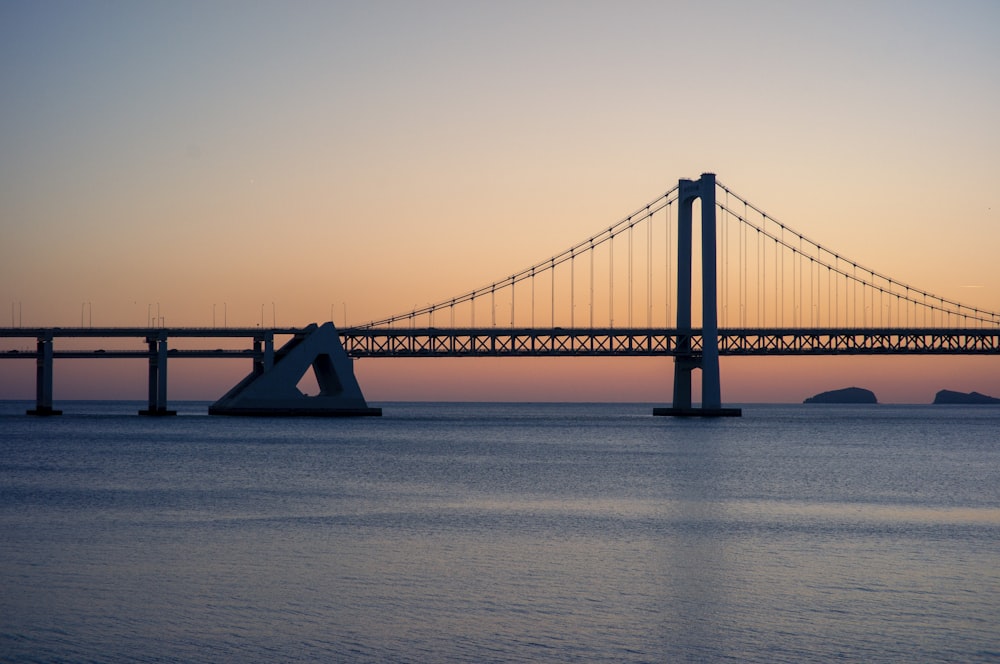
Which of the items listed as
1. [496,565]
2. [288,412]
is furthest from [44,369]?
[496,565]

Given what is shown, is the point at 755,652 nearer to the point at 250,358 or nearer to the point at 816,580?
the point at 816,580

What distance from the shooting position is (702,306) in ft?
194

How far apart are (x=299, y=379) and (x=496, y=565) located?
50.2 metres

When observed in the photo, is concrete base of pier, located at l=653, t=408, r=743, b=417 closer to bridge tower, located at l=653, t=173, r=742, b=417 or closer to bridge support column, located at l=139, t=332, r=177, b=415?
bridge tower, located at l=653, t=173, r=742, b=417

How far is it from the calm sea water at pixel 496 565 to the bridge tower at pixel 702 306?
27.7m

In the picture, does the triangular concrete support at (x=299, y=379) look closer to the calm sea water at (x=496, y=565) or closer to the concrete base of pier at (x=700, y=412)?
the concrete base of pier at (x=700, y=412)

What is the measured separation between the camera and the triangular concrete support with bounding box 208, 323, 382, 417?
62344mm

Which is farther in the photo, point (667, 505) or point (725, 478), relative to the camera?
point (725, 478)

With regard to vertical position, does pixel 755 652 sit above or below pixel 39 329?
below

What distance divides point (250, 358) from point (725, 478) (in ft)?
129

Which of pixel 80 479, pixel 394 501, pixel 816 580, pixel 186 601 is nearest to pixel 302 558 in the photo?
pixel 186 601

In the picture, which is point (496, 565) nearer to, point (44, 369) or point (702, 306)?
point (702, 306)

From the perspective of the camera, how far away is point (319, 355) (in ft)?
208

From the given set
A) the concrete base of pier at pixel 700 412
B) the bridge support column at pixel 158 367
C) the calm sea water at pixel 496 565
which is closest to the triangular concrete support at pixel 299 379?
the bridge support column at pixel 158 367
